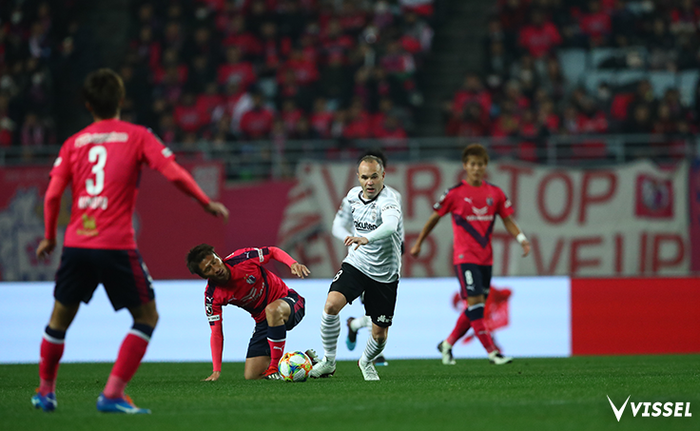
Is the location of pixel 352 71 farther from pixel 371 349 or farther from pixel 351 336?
pixel 371 349

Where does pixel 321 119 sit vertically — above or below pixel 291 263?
above

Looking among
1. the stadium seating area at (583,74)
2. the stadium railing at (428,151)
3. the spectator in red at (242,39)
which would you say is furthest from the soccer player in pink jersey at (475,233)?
the spectator in red at (242,39)

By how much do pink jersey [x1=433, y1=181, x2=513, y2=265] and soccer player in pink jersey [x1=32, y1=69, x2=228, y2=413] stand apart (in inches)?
182

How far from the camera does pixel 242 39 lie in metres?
19.0

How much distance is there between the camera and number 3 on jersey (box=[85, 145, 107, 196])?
5.11 meters

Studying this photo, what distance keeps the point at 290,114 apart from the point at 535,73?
15.4 ft

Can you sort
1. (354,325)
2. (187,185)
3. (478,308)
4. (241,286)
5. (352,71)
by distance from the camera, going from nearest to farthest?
1. (187,185)
2. (241,286)
3. (478,308)
4. (354,325)
5. (352,71)

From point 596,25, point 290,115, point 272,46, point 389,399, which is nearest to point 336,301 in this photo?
A: point 389,399

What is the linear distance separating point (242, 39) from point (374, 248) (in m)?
12.5

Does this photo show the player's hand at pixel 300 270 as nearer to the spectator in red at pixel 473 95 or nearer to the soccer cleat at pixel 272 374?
the soccer cleat at pixel 272 374

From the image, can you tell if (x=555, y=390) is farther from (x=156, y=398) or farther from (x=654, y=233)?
(x=654, y=233)

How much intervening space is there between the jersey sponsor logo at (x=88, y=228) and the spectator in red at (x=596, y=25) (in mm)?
→ 14493

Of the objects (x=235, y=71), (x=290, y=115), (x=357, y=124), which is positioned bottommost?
(x=357, y=124)

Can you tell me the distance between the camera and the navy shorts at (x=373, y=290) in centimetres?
733
